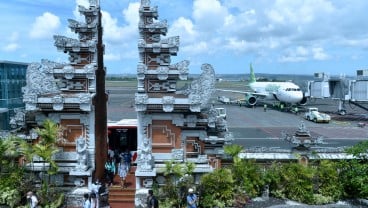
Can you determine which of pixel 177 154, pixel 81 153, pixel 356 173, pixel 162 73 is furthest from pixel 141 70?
pixel 356 173

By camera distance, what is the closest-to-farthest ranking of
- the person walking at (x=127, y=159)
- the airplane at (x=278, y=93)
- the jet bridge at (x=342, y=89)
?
1. the person walking at (x=127, y=159)
2. the jet bridge at (x=342, y=89)
3. the airplane at (x=278, y=93)

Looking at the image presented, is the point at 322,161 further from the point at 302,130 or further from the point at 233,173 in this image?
the point at 233,173

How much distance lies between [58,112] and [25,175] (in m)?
2.61

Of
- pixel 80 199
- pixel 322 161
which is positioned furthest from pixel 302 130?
pixel 80 199

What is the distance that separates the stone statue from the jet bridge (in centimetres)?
4766

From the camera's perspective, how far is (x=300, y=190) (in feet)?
51.1

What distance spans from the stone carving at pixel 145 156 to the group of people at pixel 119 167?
5.03ft

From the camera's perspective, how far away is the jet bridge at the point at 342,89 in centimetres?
5562

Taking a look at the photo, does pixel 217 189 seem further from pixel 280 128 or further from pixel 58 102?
pixel 280 128

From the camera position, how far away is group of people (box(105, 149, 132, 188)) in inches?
680

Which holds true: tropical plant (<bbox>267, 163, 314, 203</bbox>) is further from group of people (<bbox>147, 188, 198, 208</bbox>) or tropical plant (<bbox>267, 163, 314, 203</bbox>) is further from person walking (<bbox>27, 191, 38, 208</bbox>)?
person walking (<bbox>27, 191, 38, 208</bbox>)

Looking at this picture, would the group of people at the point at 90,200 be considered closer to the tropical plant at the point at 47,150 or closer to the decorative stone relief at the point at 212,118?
the tropical plant at the point at 47,150

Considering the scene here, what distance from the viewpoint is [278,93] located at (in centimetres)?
7138

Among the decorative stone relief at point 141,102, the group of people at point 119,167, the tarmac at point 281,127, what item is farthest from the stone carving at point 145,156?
the tarmac at point 281,127
